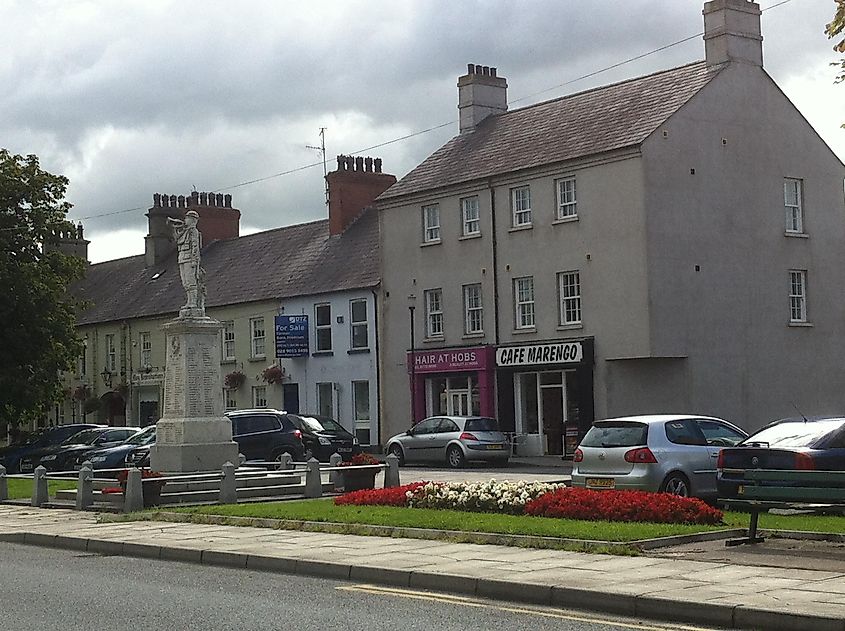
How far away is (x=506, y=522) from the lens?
667 inches

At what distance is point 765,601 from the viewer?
419 inches

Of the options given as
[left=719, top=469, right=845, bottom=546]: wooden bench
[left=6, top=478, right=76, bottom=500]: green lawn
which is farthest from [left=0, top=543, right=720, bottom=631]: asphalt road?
[left=6, top=478, right=76, bottom=500]: green lawn

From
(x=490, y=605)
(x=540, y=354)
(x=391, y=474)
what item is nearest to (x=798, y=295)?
(x=540, y=354)

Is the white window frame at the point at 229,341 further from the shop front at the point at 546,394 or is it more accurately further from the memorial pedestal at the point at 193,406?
the memorial pedestal at the point at 193,406

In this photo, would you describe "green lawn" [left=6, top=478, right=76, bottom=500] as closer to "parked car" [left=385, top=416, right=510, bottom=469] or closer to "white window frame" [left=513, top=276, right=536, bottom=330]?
"parked car" [left=385, top=416, right=510, bottom=469]

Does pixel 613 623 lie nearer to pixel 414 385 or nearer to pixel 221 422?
pixel 221 422

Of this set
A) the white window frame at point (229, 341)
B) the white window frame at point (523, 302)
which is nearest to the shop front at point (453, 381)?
the white window frame at point (523, 302)

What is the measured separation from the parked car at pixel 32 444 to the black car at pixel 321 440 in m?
7.95

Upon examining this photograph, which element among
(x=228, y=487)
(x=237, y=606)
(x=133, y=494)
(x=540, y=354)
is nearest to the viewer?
(x=237, y=606)

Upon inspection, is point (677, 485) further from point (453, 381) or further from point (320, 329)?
point (320, 329)

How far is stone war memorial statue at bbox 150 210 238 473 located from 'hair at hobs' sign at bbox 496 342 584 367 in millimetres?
14779

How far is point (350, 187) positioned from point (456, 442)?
19319 millimetres

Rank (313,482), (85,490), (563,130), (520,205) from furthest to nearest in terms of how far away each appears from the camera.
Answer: (563,130) → (520,205) → (313,482) → (85,490)

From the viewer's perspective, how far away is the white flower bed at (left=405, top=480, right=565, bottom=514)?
60.7 ft
